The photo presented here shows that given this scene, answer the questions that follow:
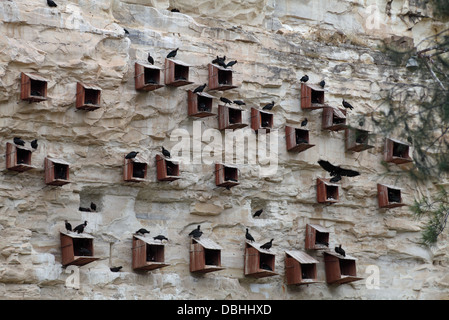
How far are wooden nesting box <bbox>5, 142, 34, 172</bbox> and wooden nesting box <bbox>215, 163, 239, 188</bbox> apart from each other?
9.47ft

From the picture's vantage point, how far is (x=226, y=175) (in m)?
14.4

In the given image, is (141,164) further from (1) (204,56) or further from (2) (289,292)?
(2) (289,292)

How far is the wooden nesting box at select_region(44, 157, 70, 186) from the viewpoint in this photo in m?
12.9

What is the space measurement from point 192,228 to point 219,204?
0.57 m

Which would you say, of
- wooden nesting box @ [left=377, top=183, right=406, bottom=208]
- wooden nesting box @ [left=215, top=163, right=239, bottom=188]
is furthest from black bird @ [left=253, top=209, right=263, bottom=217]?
wooden nesting box @ [left=377, top=183, right=406, bottom=208]

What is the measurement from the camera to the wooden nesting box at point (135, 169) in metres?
13.5

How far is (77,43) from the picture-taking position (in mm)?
13578

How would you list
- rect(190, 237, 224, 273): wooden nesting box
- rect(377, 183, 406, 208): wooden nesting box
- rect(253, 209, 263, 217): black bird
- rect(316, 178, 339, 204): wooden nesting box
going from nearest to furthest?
rect(190, 237, 224, 273): wooden nesting box < rect(253, 209, 263, 217): black bird < rect(316, 178, 339, 204): wooden nesting box < rect(377, 183, 406, 208): wooden nesting box

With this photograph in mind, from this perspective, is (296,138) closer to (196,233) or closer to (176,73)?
(176,73)

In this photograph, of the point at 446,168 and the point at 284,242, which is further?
the point at 284,242

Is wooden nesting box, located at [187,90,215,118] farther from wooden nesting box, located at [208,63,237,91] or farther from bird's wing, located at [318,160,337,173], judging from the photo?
bird's wing, located at [318,160,337,173]

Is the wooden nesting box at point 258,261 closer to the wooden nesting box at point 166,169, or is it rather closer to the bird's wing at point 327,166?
the wooden nesting box at point 166,169

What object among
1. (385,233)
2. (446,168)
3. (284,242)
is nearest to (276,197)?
(284,242)

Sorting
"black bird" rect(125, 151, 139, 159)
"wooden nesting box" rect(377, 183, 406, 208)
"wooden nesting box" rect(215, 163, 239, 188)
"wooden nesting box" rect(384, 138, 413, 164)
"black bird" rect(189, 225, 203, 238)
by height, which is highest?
"wooden nesting box" rect(384, 138, 413, 164)
